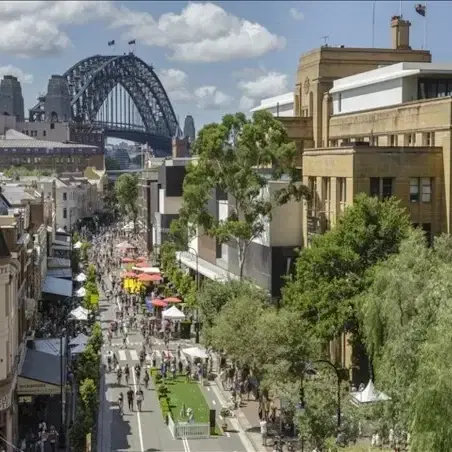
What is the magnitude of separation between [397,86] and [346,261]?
64.6ft

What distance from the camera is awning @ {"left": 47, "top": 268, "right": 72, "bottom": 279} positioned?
286 feet

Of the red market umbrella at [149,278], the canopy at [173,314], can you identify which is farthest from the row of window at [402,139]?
the red market umbrella at [149,278]

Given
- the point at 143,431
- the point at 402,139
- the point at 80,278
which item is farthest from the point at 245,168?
the point at 80,278

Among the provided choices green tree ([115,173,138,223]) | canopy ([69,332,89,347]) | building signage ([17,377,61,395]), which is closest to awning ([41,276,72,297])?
canopy ([69,332,89,347])

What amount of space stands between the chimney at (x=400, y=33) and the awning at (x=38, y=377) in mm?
44190

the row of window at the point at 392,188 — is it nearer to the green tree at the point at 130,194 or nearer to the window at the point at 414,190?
the window at the point at 414,190

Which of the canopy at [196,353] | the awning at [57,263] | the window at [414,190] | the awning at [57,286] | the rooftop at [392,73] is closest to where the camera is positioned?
the window at [414,190]

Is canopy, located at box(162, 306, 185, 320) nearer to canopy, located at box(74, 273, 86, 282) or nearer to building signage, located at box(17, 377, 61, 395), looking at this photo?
canopy, located at box(74, 273, 86, 282)

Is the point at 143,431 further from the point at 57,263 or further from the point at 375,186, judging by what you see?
the point at 57,263

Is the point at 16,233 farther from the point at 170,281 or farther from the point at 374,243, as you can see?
the point at 170,281

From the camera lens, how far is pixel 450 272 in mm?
34062

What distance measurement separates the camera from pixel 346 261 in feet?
158

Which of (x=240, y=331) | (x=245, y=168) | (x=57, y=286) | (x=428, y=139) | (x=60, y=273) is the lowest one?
(x=57, y=286)

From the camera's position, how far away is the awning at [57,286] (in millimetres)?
75750
